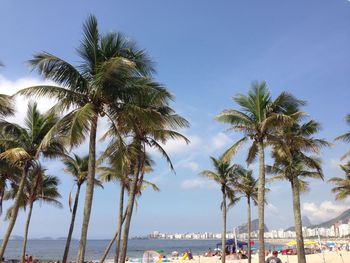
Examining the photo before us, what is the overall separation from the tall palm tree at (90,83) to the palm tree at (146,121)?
0.56 metres

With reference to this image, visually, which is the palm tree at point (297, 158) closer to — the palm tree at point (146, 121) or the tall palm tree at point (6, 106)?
the palm tree at point (146, 121)

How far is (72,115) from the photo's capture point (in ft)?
39.7

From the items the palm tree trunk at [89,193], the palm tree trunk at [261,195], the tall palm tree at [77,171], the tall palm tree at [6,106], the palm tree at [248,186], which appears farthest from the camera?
the palm tree at [248,186]

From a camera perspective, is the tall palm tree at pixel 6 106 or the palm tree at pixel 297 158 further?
the palm tree at pixel 297 158

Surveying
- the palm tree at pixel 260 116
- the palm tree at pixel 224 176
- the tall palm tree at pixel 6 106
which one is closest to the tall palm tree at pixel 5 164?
the tall palm tree at pixel 6 106

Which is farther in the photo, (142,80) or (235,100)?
(235,100)

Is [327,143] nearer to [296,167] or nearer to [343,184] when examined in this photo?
[296,167]

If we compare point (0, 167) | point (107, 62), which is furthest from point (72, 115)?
point (0, 167)

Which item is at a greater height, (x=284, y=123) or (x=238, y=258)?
(x=284, y=123)

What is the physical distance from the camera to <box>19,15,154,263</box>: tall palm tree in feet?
38.1

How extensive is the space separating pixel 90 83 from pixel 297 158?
1330cm

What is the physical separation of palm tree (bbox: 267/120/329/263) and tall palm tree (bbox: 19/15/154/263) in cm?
913

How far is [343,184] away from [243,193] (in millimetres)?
9490

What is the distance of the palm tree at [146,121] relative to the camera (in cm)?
1303
